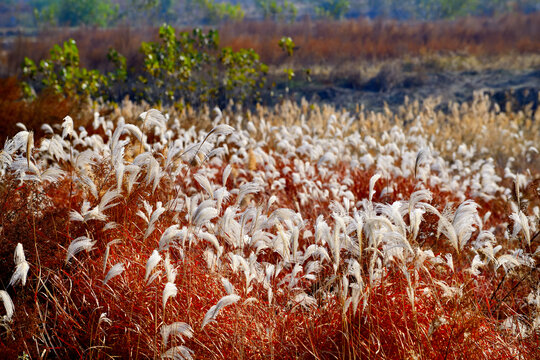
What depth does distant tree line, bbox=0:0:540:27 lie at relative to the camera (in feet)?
130

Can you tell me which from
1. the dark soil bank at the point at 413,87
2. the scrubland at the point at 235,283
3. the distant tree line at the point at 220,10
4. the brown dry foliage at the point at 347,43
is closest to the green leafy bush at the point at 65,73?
the brown dry foliage at the point at 347,43

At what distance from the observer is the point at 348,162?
19.0 feet

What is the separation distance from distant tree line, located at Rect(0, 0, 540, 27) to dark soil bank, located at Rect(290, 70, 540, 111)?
33.9ft

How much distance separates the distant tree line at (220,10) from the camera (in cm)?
3956

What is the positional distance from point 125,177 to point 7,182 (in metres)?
0.68

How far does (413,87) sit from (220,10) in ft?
112

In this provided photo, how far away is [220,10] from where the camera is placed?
45.8m

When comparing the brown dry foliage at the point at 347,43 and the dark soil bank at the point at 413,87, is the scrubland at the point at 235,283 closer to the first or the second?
the dark soil bank at the point at 413,87

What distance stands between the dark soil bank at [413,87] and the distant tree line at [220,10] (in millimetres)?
10334

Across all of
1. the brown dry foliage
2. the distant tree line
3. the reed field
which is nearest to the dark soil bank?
the brown dry foliage

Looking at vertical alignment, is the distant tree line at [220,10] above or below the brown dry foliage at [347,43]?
below

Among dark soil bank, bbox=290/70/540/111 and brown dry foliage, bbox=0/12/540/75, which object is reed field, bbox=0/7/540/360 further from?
brown dry foliage, bbox=0/12/540/75

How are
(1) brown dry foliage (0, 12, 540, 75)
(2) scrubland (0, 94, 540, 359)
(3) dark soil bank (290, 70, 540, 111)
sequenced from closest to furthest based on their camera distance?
(2) scrubland (0, 94, 540, 359), (3) dark soil bank (290, 70, 540, 111), (1) brown dry foliage (0, 12, 540, 75)

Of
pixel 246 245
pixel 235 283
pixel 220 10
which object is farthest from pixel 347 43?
pixel 220 10
